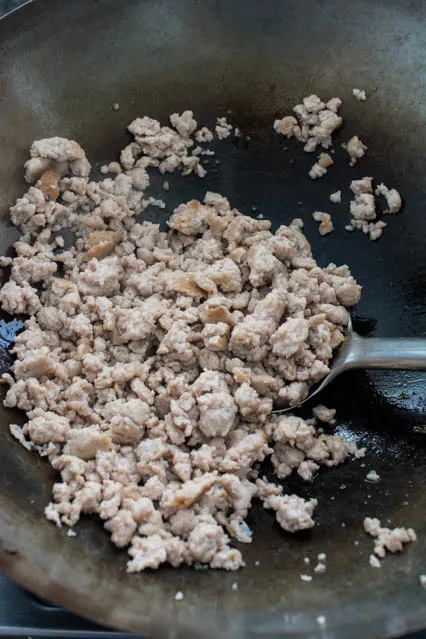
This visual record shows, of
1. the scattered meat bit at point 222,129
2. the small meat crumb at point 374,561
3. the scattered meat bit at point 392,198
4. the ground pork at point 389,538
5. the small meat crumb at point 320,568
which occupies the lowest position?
the ground pork at point 389,538

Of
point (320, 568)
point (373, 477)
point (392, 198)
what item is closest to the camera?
point (320, 568)

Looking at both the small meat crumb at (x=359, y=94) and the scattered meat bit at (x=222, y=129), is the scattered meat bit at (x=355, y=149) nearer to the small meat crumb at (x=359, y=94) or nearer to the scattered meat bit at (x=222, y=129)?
the small meat crumb at (x=359, y=94)

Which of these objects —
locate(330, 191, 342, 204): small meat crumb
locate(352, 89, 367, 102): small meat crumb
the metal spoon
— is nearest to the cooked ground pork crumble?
the metal spoon

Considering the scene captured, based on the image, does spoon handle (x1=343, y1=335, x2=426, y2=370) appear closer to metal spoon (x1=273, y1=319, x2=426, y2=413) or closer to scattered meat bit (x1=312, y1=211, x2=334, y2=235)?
metal spoon (x1=273, y1=319, x2=426, y2=413)

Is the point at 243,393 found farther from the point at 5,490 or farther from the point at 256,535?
the point at 5,490

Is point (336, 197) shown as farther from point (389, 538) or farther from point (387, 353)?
point (389, 538)

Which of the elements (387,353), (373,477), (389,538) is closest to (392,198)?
(387,353)

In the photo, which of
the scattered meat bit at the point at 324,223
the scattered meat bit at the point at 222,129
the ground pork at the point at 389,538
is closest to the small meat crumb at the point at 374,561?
Result: the ground pork at the point at 389,538
